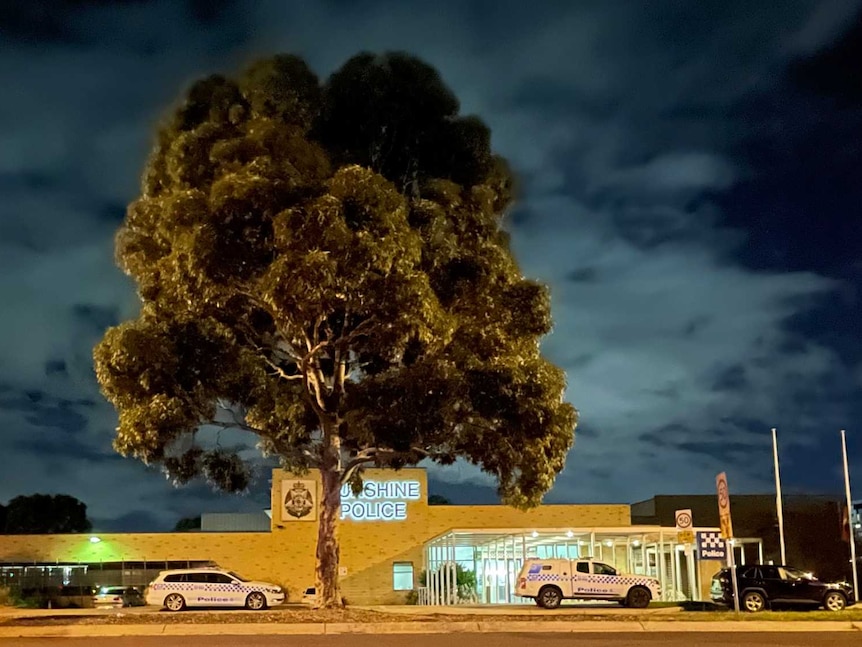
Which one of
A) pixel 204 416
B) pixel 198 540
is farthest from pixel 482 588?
pixel 204 416

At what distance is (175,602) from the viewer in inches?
1268

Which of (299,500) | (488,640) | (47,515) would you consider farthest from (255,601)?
(47,515)

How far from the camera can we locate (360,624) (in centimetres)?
1822

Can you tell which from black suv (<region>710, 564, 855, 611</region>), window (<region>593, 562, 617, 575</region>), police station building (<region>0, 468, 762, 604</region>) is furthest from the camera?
police station building (<region>0, 468, 762, 604</region>)

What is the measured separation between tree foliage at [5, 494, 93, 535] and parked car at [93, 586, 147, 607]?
38614 mm

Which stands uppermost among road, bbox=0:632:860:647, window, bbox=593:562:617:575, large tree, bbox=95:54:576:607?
large tree, bbox=95:54:576:607

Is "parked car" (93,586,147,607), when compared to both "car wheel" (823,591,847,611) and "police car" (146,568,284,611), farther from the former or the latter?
"car wheel" (823,591,847,611)

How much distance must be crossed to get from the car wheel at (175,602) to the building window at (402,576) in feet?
50.9

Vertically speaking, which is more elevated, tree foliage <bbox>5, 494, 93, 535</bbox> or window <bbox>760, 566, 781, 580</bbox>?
tree foliage <bbox>5, 494, 93, 535</bbox>

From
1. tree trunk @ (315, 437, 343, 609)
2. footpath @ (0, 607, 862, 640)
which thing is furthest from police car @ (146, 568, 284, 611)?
footpath @ (0, 607, 862, 640)

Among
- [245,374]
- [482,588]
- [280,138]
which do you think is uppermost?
[280,138]

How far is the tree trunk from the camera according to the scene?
21.2 m

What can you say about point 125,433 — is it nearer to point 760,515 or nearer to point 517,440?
point 517,440

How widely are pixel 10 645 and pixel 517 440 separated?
9.67 metres
